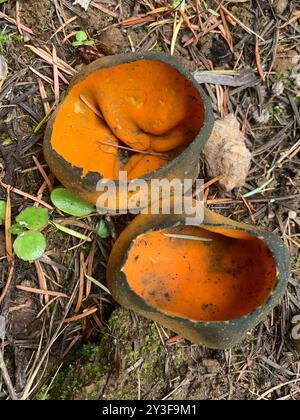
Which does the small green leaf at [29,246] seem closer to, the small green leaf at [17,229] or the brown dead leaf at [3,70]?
the small green leaf at [17,229]

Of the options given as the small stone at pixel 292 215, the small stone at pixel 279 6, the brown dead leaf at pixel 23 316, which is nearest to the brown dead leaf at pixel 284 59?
the small stone at pixel 279 6

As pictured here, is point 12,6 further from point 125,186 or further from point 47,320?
point 47,320


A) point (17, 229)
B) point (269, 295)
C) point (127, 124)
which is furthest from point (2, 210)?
point (269, 295)

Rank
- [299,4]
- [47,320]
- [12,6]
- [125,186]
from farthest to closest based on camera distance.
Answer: [299,4] → [12,6] → [47,320] → [125,186]

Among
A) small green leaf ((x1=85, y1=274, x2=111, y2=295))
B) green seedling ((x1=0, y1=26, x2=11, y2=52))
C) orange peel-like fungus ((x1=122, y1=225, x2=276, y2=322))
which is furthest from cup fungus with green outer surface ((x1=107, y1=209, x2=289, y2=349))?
green seedling ((x1=0, y1=26, x2=11, y2=52))

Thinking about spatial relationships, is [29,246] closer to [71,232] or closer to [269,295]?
[71,232]

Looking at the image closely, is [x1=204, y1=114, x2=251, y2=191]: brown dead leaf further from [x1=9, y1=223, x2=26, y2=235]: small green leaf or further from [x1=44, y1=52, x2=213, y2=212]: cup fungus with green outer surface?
[x1=9, y1=223, x2=26, y2=235]: small green leaf

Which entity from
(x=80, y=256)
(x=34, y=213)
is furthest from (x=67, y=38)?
(x=80, y=256)
